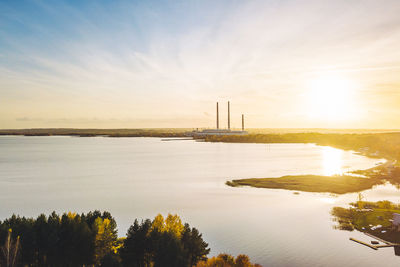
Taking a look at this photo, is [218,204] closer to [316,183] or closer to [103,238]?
[316,183]

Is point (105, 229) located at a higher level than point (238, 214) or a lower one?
higher

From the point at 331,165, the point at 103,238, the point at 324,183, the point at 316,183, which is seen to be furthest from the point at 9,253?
the point at 331,165

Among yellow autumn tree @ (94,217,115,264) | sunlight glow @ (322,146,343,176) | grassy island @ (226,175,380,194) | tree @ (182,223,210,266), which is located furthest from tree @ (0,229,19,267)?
sunlight glow @ (322,146,343,176)

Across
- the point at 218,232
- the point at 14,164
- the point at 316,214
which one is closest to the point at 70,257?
the point at 218,232

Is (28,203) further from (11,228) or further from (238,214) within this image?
(238,214)

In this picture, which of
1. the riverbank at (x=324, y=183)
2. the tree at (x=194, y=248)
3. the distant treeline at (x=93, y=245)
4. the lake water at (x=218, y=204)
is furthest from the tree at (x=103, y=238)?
the riverbank at (x=324, y=183)

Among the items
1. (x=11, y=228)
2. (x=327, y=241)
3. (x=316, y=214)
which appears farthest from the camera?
(x=316, y=214)

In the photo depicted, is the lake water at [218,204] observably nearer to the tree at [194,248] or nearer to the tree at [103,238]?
the tree at [194,248]

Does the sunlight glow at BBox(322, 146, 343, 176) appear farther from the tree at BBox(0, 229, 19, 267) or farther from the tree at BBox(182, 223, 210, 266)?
the tree at BBox(0, 229, 19, 267)
